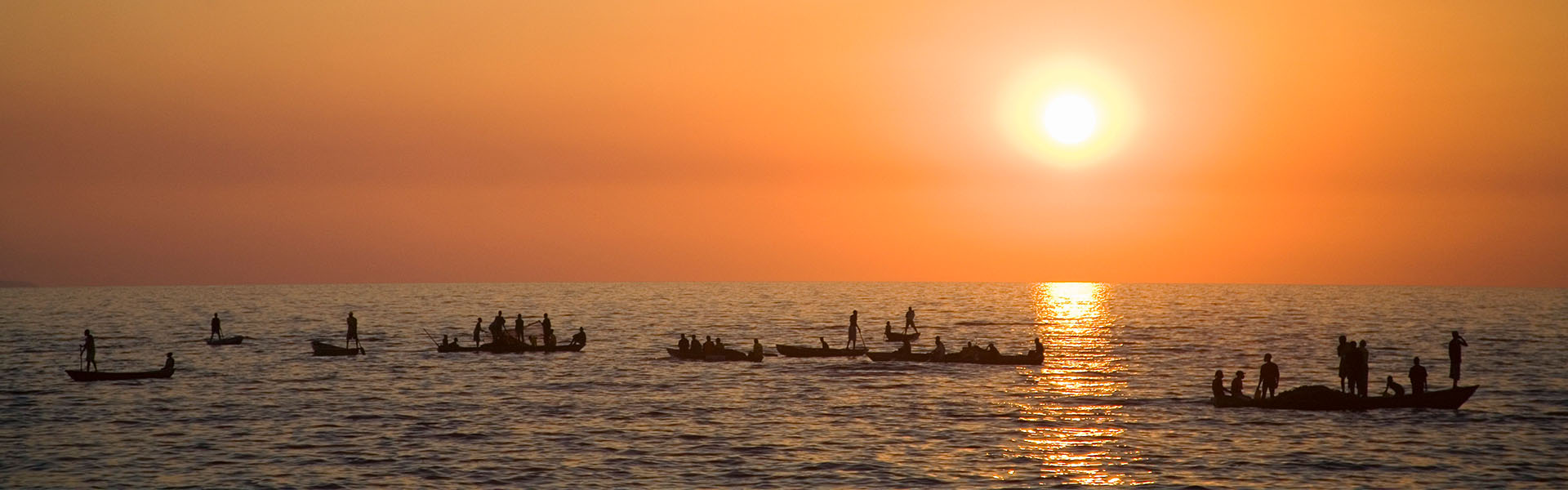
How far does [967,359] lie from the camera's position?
76625 mm

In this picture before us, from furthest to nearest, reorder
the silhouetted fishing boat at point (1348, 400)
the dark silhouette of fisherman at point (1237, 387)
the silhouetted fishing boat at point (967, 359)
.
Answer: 1. the silhouetted fishing boat at point (967, 359)
2. the dark silhouette of fisherman at point (1237, 387)
3. the silhouetted fishing boat at point (1348, 400)

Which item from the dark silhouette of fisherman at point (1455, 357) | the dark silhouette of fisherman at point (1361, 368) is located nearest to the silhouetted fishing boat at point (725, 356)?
the dark silhouette of fisherman at point (1361, 368)

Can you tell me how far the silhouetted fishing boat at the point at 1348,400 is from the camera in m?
50.8

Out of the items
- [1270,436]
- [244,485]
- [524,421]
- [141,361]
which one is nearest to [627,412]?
[524,421]

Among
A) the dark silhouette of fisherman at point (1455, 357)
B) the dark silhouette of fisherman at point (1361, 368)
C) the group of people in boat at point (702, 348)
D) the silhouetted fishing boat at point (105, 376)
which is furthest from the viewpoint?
the group of people in boat at point (702, 348)

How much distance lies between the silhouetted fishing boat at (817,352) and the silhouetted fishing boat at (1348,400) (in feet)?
111

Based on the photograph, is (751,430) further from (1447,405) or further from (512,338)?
(512,338)

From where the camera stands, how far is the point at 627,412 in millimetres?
52156

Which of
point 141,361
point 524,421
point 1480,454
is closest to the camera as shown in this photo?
point 1480,454

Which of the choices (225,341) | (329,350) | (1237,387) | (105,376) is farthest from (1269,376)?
(225,341)

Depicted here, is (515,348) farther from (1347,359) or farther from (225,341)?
(1347,359)

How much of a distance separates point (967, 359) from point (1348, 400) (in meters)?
27.9

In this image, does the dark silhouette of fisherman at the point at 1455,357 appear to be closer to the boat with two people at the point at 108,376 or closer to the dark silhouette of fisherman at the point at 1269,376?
the dark silhouette of fisherman at the point at 1269,376

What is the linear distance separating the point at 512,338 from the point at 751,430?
1631 inches
